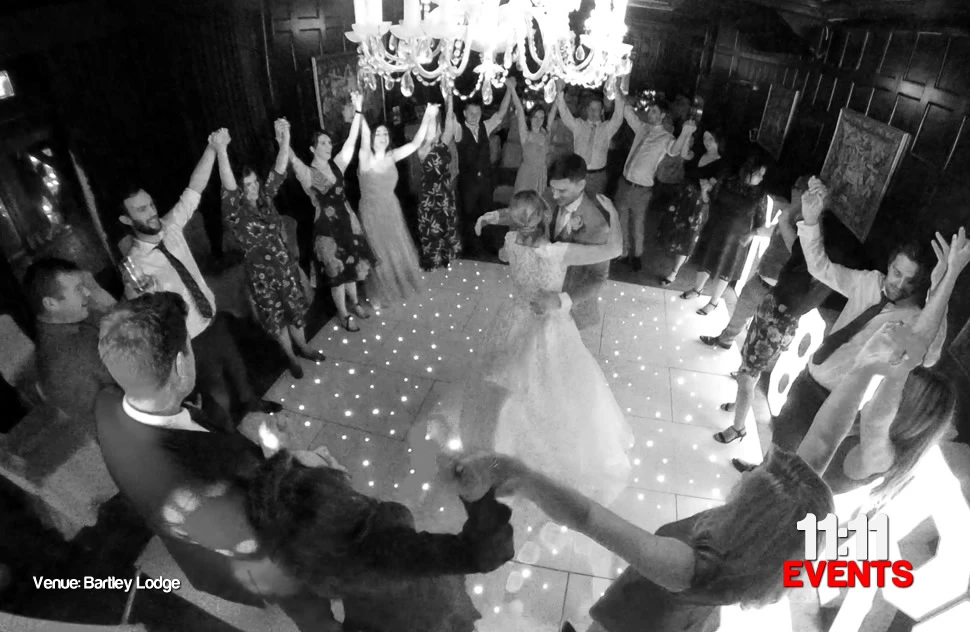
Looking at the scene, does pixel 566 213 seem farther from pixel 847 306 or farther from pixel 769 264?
pixel 769 264

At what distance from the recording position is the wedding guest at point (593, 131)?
17.0 feet

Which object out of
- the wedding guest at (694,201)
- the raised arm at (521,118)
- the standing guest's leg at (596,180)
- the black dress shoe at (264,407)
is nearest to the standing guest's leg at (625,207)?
the standing guest's leg at (596,180)

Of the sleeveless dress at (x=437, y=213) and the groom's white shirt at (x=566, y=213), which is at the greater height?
the groom's white shirt at (x=566, y=213)

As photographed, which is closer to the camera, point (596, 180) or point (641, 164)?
point (641, 164)

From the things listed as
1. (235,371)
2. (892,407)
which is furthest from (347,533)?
(235,371)

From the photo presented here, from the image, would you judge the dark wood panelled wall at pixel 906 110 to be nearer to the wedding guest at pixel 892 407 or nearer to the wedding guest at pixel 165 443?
the wedding guest at pixel 892 407

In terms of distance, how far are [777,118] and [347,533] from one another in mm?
4859

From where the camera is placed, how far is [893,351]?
2.11 m

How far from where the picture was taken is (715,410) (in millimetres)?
3656

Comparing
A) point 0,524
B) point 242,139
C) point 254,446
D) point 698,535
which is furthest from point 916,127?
point 0,524

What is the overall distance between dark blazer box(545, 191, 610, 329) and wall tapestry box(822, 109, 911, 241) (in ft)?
4.65

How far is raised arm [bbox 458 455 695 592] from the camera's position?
3.95ft

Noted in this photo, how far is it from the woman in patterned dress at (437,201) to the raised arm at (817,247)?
9.85ft

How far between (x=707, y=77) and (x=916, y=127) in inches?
170
